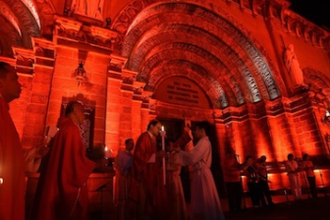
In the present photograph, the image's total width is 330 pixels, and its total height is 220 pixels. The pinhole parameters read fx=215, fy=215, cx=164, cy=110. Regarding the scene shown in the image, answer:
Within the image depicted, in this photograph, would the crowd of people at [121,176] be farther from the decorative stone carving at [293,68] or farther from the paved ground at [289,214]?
the decorative stone carving at [293,68]

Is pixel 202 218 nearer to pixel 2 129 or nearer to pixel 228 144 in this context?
pixel 2 129

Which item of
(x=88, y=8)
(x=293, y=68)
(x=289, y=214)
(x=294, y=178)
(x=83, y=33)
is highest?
(x=293, y=68)

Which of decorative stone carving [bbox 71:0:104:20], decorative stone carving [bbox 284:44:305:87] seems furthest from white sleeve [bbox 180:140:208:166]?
decorative stone carving [bbox 284:44:305:87]

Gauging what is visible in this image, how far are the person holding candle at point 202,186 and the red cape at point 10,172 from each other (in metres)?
2.43

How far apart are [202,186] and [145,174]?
1060mm

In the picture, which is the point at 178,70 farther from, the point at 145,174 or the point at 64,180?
the point at 64,180

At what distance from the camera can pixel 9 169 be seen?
5.21 feet

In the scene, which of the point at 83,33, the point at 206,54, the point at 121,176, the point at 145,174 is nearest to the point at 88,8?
the point at 83,33

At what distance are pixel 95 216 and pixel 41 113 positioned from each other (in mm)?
2700

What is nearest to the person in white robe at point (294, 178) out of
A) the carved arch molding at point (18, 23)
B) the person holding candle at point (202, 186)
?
the person holding candle at point (202, 186)

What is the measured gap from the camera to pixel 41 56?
18.4 feet

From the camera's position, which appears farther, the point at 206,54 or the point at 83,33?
the point at 206,54

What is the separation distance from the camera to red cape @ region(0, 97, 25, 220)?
1512 millimetres

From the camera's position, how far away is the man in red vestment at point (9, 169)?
4.97 ft
